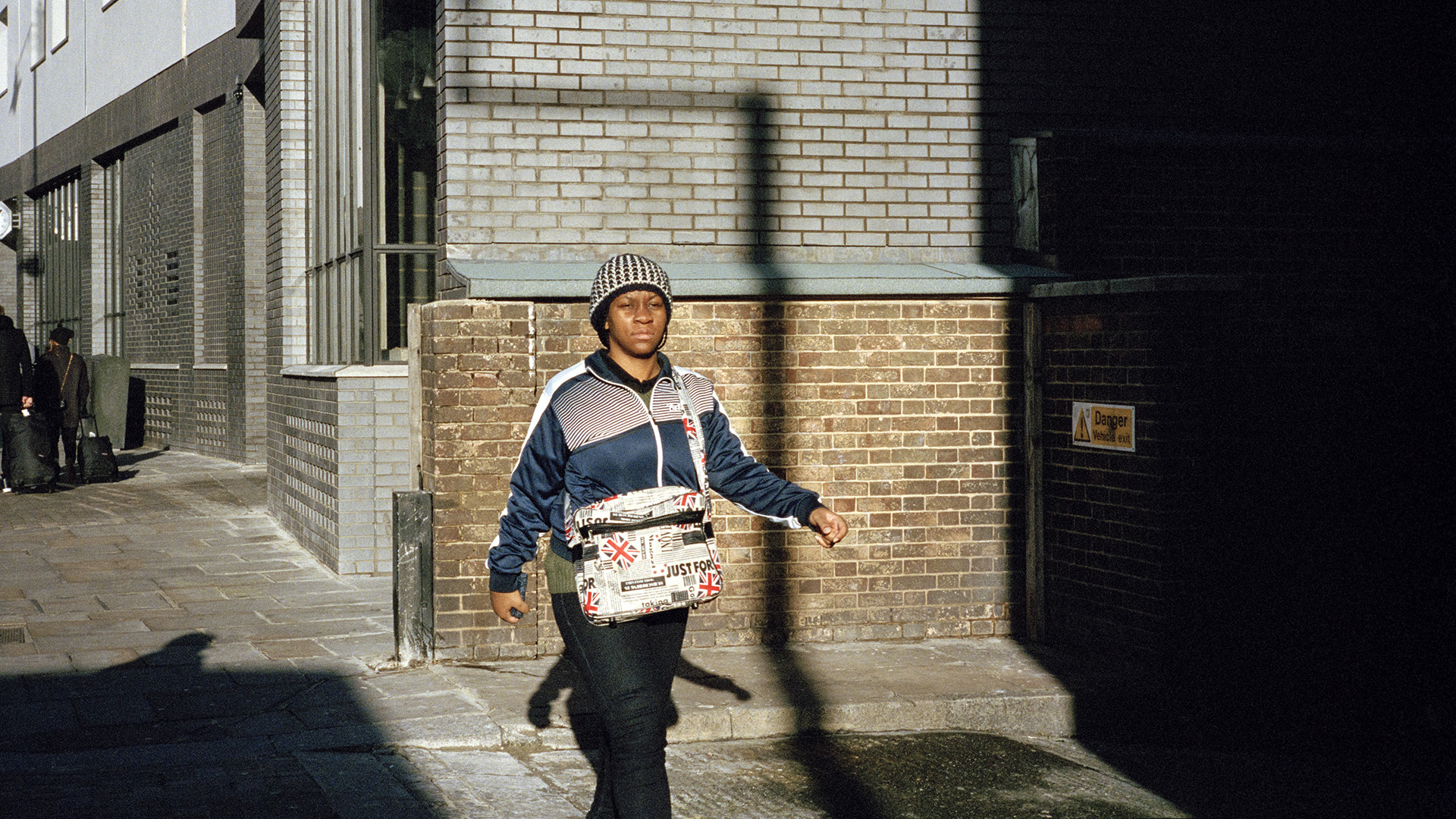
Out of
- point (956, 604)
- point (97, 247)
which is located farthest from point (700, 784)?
point (97, 247)

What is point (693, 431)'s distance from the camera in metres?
3.86

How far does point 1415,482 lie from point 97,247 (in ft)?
69.5

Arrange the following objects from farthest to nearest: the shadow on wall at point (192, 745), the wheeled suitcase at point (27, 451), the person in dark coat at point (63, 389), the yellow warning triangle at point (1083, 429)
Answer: the person in dark coat at point (63, 389), the wheeled suitcase at point (27, 451), the yellow warning triangle at point (1083, 429), the shadow on wall at point (192, 745)

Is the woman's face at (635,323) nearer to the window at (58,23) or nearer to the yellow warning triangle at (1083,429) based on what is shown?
the yellow warning triangle at (1083,429)

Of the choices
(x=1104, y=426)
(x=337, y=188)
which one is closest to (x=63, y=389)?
(x=337, y=188)

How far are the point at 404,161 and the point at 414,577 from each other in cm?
395

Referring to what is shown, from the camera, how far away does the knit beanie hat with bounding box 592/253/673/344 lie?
3781mm

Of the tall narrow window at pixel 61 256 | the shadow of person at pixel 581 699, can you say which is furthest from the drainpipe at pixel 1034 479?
the tall narrow window at pixel 61 256

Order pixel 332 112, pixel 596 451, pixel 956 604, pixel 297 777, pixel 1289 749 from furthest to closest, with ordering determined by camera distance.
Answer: pixel 332 112 < pixel 956 604 < pixel 1289 749 < pixel 297 777 < pixel 596 451

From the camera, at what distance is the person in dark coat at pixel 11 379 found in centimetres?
1345

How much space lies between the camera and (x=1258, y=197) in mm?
7672

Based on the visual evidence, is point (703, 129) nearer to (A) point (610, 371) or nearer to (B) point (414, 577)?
(B) point (414, 577)

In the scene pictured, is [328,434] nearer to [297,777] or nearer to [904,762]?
[297,777]

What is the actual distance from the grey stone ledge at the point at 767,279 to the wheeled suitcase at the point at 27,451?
8525 millimetres
